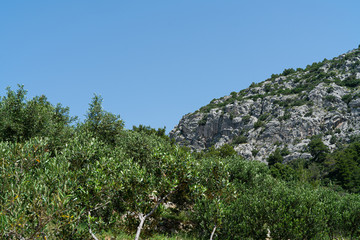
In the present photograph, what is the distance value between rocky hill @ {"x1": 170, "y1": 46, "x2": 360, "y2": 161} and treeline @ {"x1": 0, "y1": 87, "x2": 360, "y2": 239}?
80.8 metres

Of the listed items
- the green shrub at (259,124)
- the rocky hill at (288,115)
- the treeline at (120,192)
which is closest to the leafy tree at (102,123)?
the treeline at (120,192)

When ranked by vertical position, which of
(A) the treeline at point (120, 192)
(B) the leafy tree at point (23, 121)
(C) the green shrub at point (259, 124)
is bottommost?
(A) the treeline at point (120, 192)

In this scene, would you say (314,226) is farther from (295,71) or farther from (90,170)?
(295,71)

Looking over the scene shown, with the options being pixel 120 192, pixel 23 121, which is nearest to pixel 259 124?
pixel 23 121

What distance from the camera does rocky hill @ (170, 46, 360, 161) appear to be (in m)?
107

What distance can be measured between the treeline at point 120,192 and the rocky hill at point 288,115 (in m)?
80.8

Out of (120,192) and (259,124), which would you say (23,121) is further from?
(259,124)

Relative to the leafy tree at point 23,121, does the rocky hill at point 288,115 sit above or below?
above

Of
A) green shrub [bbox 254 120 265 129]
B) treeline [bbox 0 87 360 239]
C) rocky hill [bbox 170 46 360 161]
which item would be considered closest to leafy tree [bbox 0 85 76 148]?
treeline [bbox 0 87 360 239]

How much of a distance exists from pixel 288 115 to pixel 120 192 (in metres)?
119

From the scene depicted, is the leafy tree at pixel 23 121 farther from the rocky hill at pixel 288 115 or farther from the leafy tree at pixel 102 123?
the rocky hill at pixel 288 115

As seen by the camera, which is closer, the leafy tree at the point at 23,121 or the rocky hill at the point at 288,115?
the leafy tree at the point at 23,121

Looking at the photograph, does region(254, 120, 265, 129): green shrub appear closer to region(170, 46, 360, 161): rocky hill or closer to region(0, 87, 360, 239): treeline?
region(170, 46, 360, 161): rocky hill

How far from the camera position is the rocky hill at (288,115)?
107 meters
